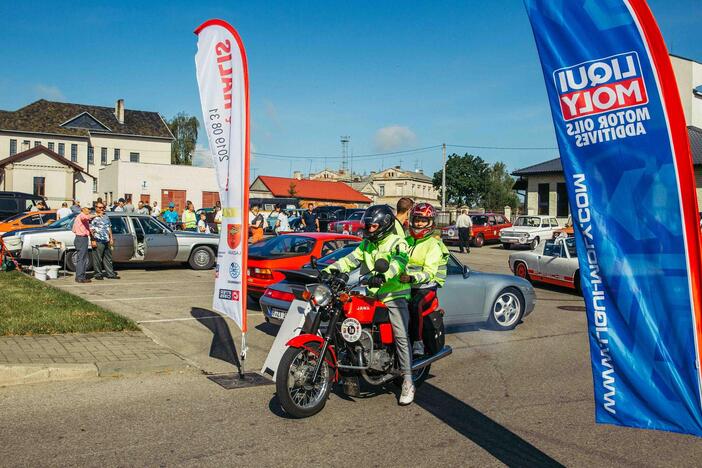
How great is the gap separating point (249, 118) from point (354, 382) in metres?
3.03

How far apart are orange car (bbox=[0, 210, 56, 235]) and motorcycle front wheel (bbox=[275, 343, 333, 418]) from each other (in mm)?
19675

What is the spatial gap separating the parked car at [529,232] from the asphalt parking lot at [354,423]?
80.6 ft

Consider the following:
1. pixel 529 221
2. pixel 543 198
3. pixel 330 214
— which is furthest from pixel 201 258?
pixel 543 198

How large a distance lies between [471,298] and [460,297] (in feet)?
0.78

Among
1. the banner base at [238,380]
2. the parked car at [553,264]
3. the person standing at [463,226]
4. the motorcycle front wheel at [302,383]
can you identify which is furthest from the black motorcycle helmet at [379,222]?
the person standing at [463,226]

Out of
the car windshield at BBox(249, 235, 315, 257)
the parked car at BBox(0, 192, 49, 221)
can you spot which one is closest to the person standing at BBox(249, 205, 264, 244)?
the car windshield at BBox(249, 235, 315, 257)

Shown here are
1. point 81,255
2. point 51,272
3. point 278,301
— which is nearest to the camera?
point 278,301

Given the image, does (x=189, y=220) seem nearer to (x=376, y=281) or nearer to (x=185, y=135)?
(x=376, y=281)

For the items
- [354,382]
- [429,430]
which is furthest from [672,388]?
[354,382]

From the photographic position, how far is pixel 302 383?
17.7 ft

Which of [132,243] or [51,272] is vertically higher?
[132,243]

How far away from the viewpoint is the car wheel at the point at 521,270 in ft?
52.7

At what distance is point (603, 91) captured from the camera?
290cm

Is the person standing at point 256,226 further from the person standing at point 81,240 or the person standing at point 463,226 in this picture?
the person standing at point 463,226
